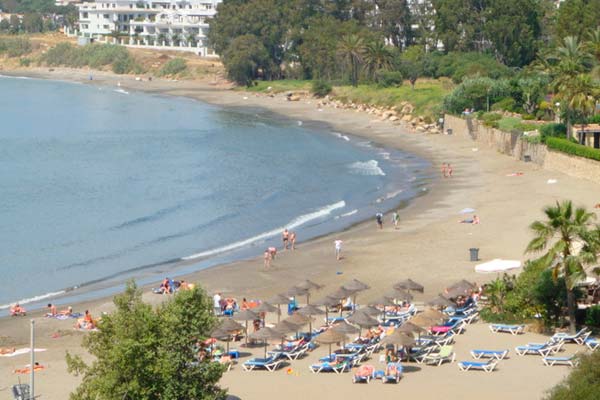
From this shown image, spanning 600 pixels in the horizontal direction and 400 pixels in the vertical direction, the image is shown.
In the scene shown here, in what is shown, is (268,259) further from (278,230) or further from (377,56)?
(377,56)

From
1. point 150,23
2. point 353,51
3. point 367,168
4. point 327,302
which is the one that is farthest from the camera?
point 150,23

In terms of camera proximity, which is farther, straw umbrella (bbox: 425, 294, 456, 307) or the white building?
the white building

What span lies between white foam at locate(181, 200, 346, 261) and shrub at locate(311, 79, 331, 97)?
185ft

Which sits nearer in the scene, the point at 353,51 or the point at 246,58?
the point at 353,51

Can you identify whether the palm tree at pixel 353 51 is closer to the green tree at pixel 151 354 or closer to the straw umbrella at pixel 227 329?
the straw umbrella at pixel 227 329

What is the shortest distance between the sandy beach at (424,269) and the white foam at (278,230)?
227 centimetres

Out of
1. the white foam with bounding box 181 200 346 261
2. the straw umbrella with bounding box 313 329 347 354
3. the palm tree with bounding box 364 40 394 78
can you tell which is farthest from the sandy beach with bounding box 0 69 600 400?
the palm tree with bounding box 364 40 394 78

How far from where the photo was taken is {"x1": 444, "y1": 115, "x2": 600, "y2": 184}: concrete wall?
60844mm

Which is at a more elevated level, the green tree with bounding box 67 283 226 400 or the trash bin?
the green tree with bounding box 67 283 226 400

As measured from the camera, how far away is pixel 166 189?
69938 millimetres

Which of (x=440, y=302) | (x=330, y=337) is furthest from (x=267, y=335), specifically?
(x=440, y=302)

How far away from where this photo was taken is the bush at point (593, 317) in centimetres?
3272

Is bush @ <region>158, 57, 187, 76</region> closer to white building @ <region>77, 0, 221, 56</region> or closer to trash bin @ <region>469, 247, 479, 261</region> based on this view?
white building @ <region>77, 0, 221, 56</region>

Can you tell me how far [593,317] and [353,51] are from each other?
8330 centimetres
